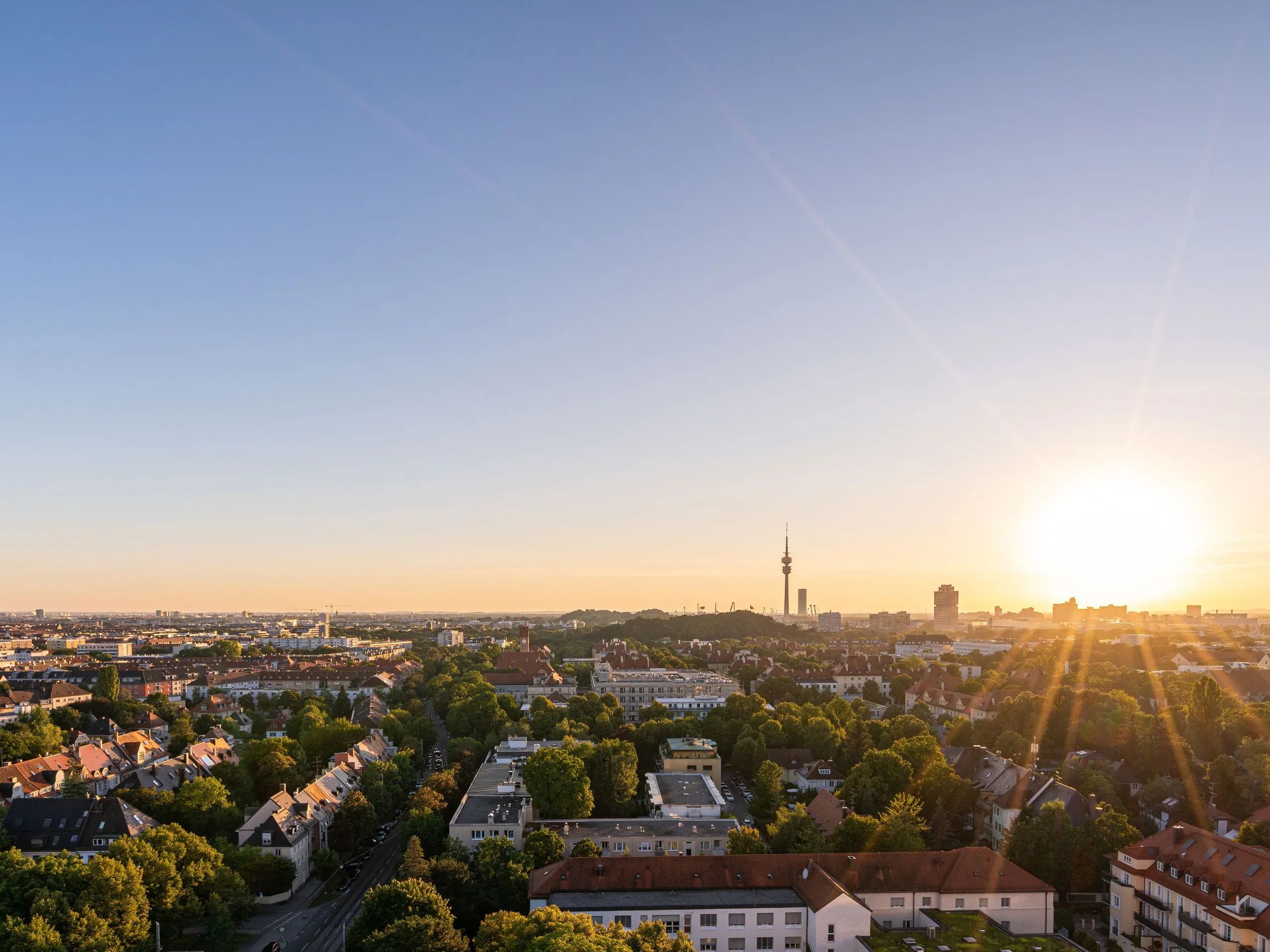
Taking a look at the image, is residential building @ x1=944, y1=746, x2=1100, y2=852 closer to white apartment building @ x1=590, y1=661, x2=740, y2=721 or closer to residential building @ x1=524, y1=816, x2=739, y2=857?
residential building @ x1=524, y1=816, x2=739, y2=857

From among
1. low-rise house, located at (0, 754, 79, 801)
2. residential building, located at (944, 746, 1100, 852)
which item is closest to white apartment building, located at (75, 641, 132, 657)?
low-rise house, located at (0, 754, 79, 801)

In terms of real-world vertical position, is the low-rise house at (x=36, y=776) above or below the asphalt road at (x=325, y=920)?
above

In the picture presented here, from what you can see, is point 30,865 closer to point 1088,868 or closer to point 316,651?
point 1088,868

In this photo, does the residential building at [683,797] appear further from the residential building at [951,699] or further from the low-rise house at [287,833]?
the residential building at [951,699]

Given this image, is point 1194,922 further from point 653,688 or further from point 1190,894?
point 653,688

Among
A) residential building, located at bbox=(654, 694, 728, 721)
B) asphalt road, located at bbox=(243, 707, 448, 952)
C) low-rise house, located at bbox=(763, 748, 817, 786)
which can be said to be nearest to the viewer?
asphalt road, located at bbox=(243, 707, 448, 952)

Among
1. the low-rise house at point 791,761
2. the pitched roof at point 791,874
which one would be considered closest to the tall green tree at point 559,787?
the pitched roof at point 791,874

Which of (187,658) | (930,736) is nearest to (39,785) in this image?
(930,736)
